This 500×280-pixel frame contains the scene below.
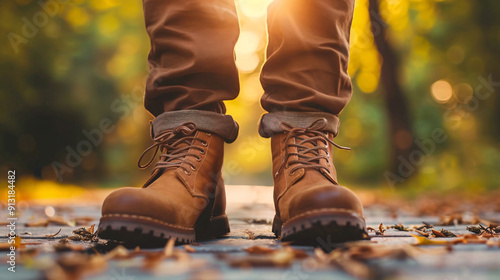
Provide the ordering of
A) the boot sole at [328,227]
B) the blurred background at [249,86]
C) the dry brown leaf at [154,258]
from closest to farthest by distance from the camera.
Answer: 1. the dry brown leaf at [154,258]
2. the boot sole at [328,227]
3. the blurred background at [249,86]

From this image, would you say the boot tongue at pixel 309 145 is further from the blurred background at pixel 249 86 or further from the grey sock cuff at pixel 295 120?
the blurred background at pixel 249 86

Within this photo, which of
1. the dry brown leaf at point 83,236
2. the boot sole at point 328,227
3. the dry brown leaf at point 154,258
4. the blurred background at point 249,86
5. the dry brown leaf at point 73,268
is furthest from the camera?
the blurred background at point 249,86

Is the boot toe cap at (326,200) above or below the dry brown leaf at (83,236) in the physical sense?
above

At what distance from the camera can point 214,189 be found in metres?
1.49

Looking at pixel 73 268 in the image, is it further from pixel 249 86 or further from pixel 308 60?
pixel 249 86

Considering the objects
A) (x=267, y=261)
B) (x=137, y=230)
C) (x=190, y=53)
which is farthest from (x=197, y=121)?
(x=267, y=261)

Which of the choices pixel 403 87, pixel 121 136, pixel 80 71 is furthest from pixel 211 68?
pixel 121 136

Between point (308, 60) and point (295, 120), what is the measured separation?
227 millimetres

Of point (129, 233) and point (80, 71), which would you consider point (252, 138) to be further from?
point (129, 233)

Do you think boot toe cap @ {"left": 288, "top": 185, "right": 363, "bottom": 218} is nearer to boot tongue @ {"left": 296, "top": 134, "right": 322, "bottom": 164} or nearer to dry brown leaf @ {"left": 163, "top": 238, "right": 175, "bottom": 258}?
boot tongue @ {"left": 296, "top": 134, "right": 322, "bottom": 164}

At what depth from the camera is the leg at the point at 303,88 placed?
1389 mm

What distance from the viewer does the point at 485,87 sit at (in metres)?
10.6

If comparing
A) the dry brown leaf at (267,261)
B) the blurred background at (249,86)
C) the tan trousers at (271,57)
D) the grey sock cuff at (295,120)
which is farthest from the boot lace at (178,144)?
the blurred background at (249,86)

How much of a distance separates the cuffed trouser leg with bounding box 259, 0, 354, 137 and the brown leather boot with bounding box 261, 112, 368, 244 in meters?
0.04
